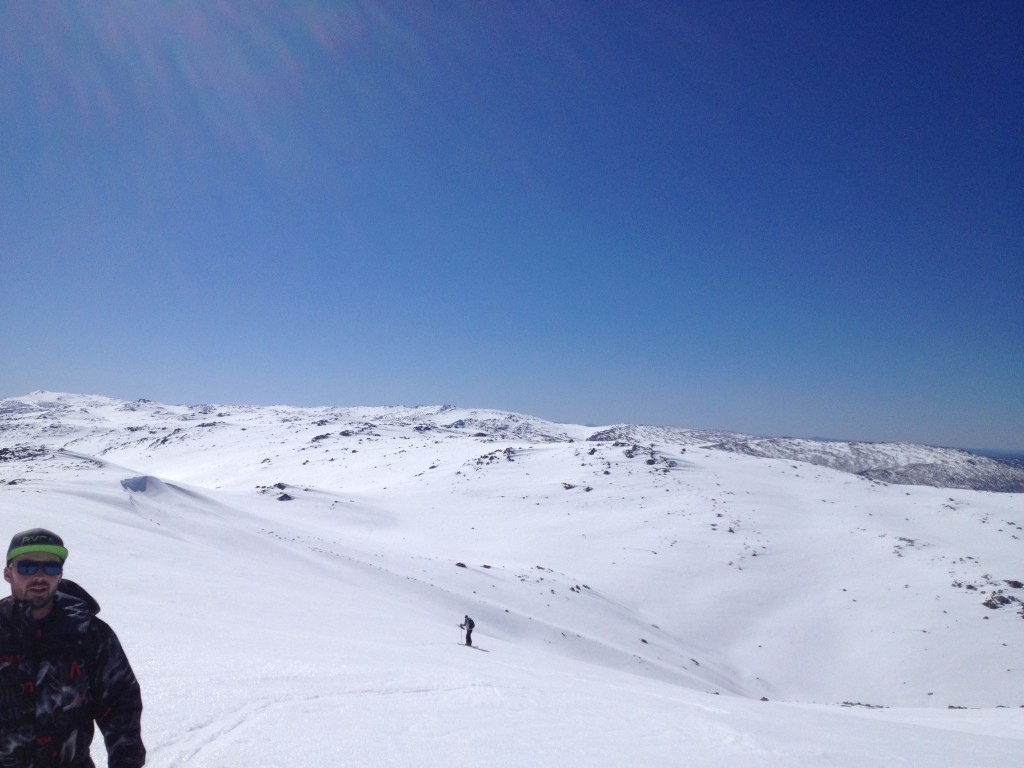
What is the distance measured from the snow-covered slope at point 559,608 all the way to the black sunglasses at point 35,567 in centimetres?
335

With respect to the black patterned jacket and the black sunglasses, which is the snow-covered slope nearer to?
the black patterned jacket

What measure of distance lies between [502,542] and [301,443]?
62449mm

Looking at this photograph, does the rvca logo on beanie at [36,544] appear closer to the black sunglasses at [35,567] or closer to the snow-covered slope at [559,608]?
the black sunglasses at [35,567]

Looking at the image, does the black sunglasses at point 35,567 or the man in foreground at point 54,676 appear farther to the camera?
the black sunglasses at point 35,567

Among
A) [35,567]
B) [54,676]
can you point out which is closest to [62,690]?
[54,676]

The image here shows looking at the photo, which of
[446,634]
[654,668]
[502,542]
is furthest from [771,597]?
[446,634]

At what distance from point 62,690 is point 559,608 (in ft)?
83.4

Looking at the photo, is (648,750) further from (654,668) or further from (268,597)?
Answer: (654,668)

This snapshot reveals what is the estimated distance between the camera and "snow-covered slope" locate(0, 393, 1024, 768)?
7.51 m

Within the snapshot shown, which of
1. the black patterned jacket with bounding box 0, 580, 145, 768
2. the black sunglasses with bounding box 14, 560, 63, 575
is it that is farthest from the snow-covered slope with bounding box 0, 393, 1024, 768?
the black sunglasses with bounding box 14, 560, 63, 575

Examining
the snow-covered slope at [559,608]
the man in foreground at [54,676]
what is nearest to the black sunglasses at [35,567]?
the man in foreground at [54,676]

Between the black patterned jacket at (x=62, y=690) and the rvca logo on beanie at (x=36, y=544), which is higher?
the rvca logo on beanie at (x=36, y=544)

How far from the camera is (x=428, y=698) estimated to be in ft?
27.8

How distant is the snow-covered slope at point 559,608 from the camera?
24.6 feet
